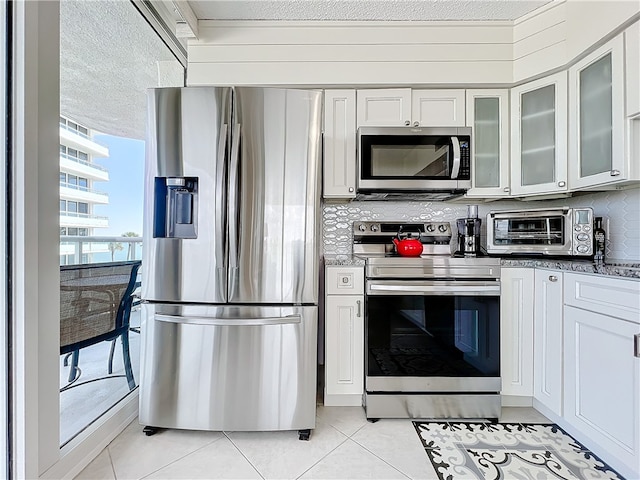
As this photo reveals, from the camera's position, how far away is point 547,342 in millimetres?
1779

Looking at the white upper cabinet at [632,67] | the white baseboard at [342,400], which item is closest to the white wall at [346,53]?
the white upper cabinet at [632,67]

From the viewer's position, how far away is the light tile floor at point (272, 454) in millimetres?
1409

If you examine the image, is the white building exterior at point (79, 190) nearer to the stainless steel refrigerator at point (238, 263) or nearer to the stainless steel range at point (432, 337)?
the stainless steel refrigerator at point (238, 263)

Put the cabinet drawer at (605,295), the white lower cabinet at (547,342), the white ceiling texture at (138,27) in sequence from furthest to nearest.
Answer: the white lower cabinet at (547,342)
the white ceiling texture at (138,27)
the cabinet drawer at (605,295)

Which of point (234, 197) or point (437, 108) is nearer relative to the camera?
point (234, 197)

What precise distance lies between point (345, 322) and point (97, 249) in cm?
142

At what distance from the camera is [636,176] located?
1.57 meters

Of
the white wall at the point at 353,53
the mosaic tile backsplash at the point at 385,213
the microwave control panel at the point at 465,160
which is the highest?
the white wall at the point at 353,53

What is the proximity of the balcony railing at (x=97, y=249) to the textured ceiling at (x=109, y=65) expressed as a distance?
22.7 inches

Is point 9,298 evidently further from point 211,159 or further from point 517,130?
point 517,130

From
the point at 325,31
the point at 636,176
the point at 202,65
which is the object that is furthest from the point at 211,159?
the point at 636,176

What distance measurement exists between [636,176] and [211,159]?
217cm

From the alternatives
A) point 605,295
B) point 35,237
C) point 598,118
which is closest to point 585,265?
point 605,295

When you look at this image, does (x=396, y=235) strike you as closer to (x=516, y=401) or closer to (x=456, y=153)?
(x=456, y=153)
